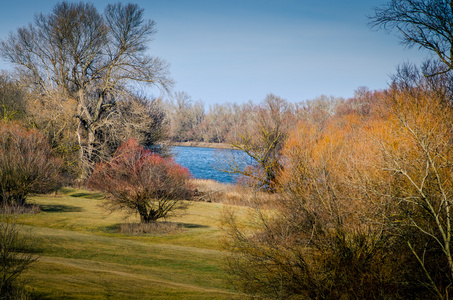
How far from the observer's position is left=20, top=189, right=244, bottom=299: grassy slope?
34.2ft

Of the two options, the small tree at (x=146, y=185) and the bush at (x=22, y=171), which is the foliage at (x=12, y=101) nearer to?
the bush at (x=22, y=171)

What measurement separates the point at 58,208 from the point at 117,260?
46.5 feet

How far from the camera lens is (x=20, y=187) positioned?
24.6 metres

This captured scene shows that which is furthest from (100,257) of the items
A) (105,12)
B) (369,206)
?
(105,12)

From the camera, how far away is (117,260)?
15445 millimetres

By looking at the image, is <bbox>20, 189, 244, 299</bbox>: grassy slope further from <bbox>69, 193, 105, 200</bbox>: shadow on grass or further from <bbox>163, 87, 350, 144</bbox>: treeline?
<bbox>163, 87, 350, 144</bbox>: treeline

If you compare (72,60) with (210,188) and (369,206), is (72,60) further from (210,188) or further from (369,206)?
(369,206)

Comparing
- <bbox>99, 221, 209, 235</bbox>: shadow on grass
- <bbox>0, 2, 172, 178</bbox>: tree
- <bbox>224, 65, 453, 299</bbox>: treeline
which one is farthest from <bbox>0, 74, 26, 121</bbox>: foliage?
<bbox>224, 65, 453, 299</bbox>: treeline

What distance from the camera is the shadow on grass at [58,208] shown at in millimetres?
26827

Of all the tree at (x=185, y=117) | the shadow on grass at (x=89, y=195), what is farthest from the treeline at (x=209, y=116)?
the shadow on grass at (x=89, y=195)

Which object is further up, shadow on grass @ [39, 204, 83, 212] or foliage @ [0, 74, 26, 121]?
foliage @ [0, 74, 26, 121]

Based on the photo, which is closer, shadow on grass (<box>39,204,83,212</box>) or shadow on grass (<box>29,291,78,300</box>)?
shadow on grass (<box>29,291,78,300</box>)

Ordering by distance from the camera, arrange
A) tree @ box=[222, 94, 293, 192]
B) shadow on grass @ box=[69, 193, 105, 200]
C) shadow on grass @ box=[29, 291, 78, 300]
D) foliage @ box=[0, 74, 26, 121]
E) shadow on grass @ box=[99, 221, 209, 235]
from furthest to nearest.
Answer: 1. tree @ box=[222, 94, 293, 192]
2. foliage @ box=[0, 74, 26, 121]
3. shadow on grass @ box=[69, 193, 105, 200]
4. shadow on grass @ box=[99, 221, 209, 235]
5. shadow on grass @ box=[29, 291, 78, 300]

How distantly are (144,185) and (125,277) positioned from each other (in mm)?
10914
